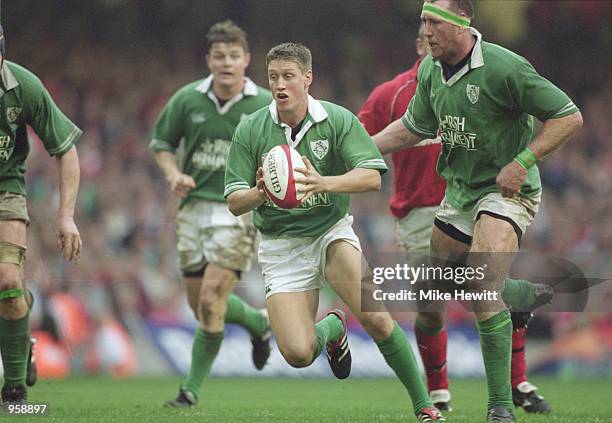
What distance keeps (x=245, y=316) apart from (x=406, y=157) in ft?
6.14

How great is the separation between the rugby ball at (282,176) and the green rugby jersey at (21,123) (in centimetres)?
179

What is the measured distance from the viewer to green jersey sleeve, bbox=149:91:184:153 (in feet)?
29.7

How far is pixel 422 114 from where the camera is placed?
7117 mm

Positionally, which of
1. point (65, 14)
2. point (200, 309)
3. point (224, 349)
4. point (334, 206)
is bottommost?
point (224, 349)

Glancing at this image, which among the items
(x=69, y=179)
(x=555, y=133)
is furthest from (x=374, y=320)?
(x=69, y=179)

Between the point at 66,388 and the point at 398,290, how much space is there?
3.89 meters

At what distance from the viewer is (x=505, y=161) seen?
6.69 meters

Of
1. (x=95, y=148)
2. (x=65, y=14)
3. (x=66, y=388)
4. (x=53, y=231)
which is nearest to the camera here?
(x=66, y=388)

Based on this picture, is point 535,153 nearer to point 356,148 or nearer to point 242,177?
point 356,148

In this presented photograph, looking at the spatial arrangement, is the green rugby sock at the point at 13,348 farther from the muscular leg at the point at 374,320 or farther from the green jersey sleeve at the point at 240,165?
the muscular leg at the point at 374,320

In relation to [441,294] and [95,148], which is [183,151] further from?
[95,148]

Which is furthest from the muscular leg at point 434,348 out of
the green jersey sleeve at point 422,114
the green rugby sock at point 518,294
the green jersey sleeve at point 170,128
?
the green jersey sleeve at point 170,128

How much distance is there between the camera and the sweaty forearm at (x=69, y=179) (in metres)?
7.21

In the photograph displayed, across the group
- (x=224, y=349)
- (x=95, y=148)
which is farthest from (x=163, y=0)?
(x=224, y=349)
